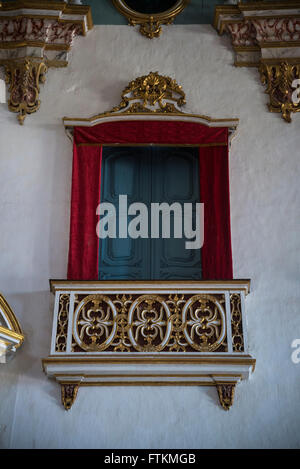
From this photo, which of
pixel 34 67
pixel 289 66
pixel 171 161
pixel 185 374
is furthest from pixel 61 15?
pixel 185 374

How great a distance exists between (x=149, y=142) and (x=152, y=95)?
2.33 feet

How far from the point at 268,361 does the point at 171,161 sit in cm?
269

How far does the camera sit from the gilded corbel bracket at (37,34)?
862cm

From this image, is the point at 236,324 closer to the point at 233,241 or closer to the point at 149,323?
the point at 149,323

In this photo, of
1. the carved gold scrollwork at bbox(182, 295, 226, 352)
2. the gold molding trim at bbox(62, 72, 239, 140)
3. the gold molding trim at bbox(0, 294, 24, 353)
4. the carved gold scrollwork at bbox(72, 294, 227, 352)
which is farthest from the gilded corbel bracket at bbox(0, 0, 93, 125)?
the carved gold scrollwork at bbox(182, 295, 226, 352)

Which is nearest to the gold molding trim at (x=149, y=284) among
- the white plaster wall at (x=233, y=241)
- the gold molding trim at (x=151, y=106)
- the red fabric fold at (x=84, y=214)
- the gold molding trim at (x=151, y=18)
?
the red fabric fold at (x=84, y=214)

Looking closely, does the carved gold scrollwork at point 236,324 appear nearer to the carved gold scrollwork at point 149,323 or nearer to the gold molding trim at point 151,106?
the carved gold scrollwork at point 149,323

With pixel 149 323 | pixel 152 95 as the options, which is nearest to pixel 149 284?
pixel 149 323

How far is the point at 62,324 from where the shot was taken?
7.04 metres

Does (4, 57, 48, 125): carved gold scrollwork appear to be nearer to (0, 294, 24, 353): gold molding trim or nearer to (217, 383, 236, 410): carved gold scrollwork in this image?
(0, 294, 24, 353): gold molding trim

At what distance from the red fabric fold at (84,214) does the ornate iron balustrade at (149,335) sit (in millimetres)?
325

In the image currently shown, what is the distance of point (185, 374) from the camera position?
686 centimetres

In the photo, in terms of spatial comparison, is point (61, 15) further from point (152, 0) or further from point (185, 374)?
point (185, 374)

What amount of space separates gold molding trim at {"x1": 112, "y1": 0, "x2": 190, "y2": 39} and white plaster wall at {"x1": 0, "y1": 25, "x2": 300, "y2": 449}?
4.6 inches
